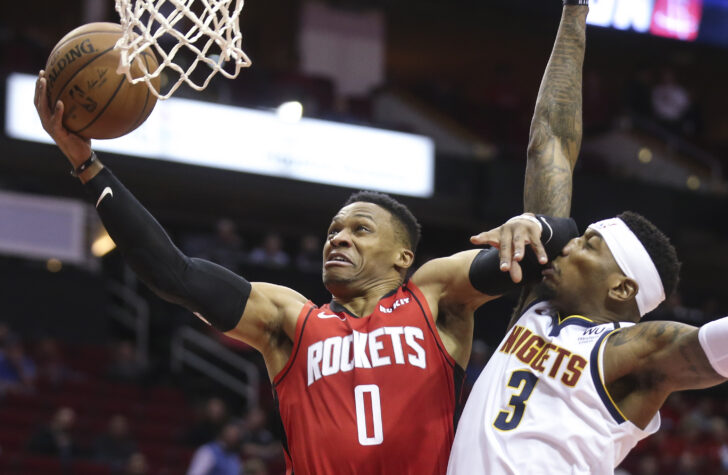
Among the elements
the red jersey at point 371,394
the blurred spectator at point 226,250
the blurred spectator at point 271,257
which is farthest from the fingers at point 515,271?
the blurred spectator at point 271,257

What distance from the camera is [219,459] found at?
29.7ft

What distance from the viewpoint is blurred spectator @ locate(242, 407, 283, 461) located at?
10.1 metres

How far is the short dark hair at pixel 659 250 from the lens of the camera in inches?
136

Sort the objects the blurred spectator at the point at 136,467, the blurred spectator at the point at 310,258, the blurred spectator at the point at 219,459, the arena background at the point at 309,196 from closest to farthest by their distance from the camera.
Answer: the blurred spectator at the point at 136,467
the blurred spectator at the point at 219,459
the arena background at the point at 309,196
the blurred spectator at the point at 310,258

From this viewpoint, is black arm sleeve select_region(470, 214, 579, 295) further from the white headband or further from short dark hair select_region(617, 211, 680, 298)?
short dark hair select_region(617, 211, 680, 298)

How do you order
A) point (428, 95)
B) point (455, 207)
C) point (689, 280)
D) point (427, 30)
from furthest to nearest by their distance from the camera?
point (427, 30) < point (689, 280) < point (428, 95) < point (455, 207)

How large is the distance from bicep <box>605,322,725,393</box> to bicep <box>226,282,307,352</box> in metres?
1.06

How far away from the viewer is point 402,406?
3457 millimetres

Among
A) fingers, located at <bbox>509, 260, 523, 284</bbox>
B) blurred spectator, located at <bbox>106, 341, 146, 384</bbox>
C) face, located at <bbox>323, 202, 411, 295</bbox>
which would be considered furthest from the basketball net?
blurred spectator, located at <bbox>106, 341, 146, 384</bbox>

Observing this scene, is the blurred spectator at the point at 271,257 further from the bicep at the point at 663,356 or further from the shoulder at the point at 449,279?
the bicep at the point at 663,356

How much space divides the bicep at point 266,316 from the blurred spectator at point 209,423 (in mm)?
6400

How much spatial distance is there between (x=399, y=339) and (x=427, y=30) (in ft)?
52.1

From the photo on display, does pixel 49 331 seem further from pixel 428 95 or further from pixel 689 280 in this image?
pixel 689 280

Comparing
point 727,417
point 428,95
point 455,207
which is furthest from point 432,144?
point 727,417
